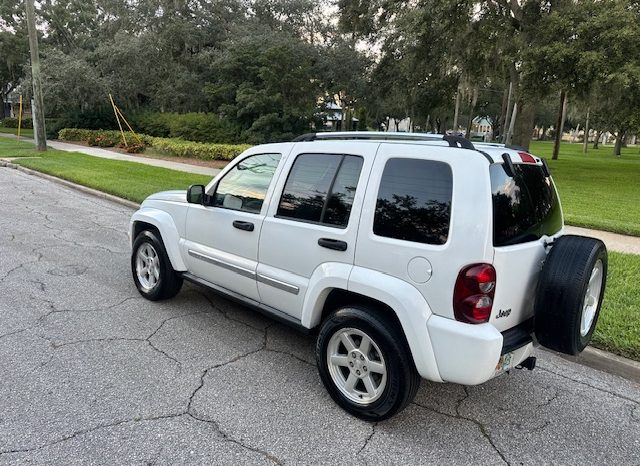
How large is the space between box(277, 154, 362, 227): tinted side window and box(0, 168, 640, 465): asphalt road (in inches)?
47.2

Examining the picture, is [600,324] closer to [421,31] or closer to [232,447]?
[232,447]

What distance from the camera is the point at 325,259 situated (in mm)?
3127

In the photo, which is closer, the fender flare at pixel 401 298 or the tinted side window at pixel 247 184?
the fender flare at pixel 401 298

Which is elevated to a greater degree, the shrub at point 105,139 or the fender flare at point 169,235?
the shrub at point 105,139

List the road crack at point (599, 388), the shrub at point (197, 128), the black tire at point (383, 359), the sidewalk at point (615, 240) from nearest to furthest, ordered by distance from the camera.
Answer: the black tire at point (383, 359)
the road crack at point (599, 388)
the sidewalk at point (615, 240)
the shrub at point (197, 128)

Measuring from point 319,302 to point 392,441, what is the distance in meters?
0.96

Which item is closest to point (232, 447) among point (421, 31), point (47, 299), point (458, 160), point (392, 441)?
point (392, 441)

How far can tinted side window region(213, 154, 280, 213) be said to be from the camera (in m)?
3.72

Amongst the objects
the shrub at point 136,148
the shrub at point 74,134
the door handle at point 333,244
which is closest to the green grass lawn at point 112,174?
the shrub at point 136,148

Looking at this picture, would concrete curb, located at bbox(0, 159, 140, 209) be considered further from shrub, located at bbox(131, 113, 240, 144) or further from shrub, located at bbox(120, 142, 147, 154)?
shrub, located at bbox(131, 113, 240, 144)

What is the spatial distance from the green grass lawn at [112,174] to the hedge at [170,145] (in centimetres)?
249

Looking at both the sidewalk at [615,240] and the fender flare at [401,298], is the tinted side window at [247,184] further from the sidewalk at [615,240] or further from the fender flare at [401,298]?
the sidewalk at [615,240]

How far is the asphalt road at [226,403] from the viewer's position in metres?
2.65

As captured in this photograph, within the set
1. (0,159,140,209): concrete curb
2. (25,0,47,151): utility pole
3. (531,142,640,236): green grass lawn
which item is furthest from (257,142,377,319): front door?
(25,0,47,151): utility pole
